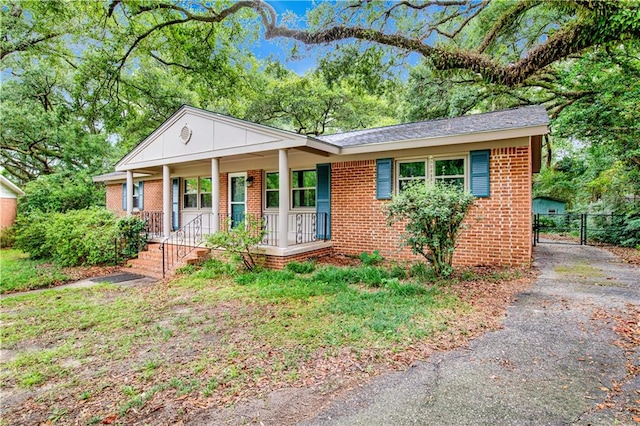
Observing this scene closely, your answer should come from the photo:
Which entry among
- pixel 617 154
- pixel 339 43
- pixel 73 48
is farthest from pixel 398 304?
pixel 73 48

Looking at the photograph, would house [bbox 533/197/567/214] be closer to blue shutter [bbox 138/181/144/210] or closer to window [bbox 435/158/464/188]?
window [bbox 435/158/464/188]

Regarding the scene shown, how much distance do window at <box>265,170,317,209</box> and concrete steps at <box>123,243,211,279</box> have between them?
9.21 ft

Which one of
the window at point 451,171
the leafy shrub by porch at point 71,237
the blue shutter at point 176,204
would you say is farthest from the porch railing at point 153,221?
the window at point 451,171

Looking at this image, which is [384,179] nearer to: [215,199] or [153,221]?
[215,199]

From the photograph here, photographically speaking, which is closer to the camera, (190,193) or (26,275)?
(26,275)

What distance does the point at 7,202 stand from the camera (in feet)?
46.3

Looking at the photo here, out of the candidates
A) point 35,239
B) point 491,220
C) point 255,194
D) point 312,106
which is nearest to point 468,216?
point 491,220

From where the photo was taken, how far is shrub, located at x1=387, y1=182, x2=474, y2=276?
5625mm

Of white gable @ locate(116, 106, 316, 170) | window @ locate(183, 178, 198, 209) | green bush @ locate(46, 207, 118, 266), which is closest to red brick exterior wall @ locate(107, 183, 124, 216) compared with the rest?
window @ locate(183, 178, 198, 209)

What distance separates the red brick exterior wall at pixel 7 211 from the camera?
1383 cm

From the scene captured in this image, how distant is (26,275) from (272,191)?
667 cm

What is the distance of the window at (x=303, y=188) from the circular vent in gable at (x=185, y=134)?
3.33 meters

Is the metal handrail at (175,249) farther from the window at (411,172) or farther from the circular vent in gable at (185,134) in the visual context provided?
the window at (411,172)

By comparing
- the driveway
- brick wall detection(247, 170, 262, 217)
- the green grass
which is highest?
brick wall detection(247, 170, 262, 217)
